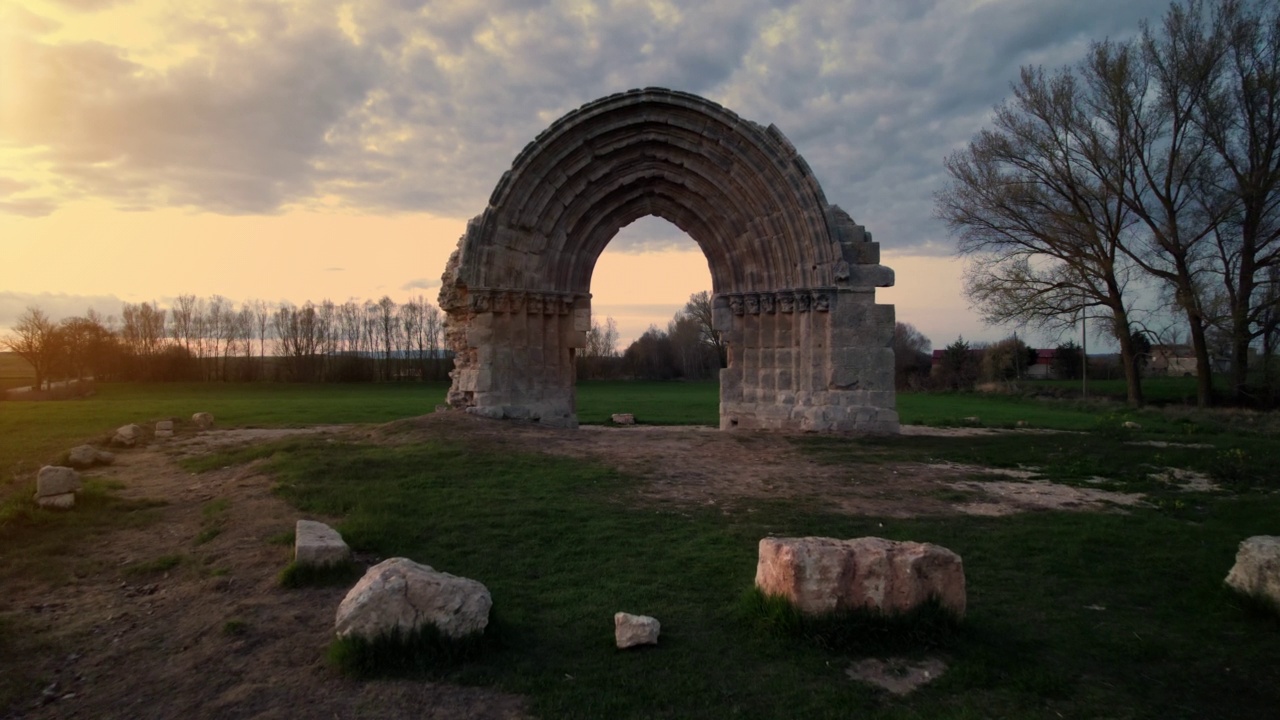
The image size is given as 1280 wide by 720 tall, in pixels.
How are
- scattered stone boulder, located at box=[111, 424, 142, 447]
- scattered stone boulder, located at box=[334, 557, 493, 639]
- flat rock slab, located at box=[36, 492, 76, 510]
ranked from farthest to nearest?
scattered stone boulder, located at box=[111, 424, 142, 447] < flat rock slab, located at box=[36, 492, 76, 510] < scattered stone boulder, located at box=[334, 557, 493, 639]

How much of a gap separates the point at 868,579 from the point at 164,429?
1448cm

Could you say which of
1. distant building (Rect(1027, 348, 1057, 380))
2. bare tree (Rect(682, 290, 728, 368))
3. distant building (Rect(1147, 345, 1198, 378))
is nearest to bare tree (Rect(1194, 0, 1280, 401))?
distant building (Rect(1147, 345, 1198, 378))

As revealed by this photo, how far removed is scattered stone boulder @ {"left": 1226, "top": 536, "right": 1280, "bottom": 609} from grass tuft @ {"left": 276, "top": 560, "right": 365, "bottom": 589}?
5756mm

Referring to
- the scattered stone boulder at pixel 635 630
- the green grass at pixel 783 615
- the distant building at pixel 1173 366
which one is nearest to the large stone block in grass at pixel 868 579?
the green grass at pixel 783 615

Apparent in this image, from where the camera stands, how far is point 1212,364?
22.9 metres

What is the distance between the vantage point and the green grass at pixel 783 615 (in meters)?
3.55

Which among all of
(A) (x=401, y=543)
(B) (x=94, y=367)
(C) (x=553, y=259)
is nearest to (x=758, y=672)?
(A) (x=401, y=543)

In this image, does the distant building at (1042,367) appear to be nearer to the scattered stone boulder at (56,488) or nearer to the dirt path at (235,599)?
the dirt path at (235,599)

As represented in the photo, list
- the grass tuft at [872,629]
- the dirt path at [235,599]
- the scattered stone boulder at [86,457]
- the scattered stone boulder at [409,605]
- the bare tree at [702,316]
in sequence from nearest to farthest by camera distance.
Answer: the dirt path at [235,599], the scattered stone boulder at [409,605], the grass tuft at [872,629], the scattered stone boulder at [86,457], the bare tree at [702,316]

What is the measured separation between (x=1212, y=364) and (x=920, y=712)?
25.6m

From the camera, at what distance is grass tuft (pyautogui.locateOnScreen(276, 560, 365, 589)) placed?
199 inches

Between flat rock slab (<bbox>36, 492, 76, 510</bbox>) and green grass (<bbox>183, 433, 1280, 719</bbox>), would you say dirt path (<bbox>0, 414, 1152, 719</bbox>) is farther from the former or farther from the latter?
flat rock slab (<bbox>36, 492, 76, 510</bbox>)

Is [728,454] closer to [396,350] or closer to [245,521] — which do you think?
[245,521]

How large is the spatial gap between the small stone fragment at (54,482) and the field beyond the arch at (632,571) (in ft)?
0.60
